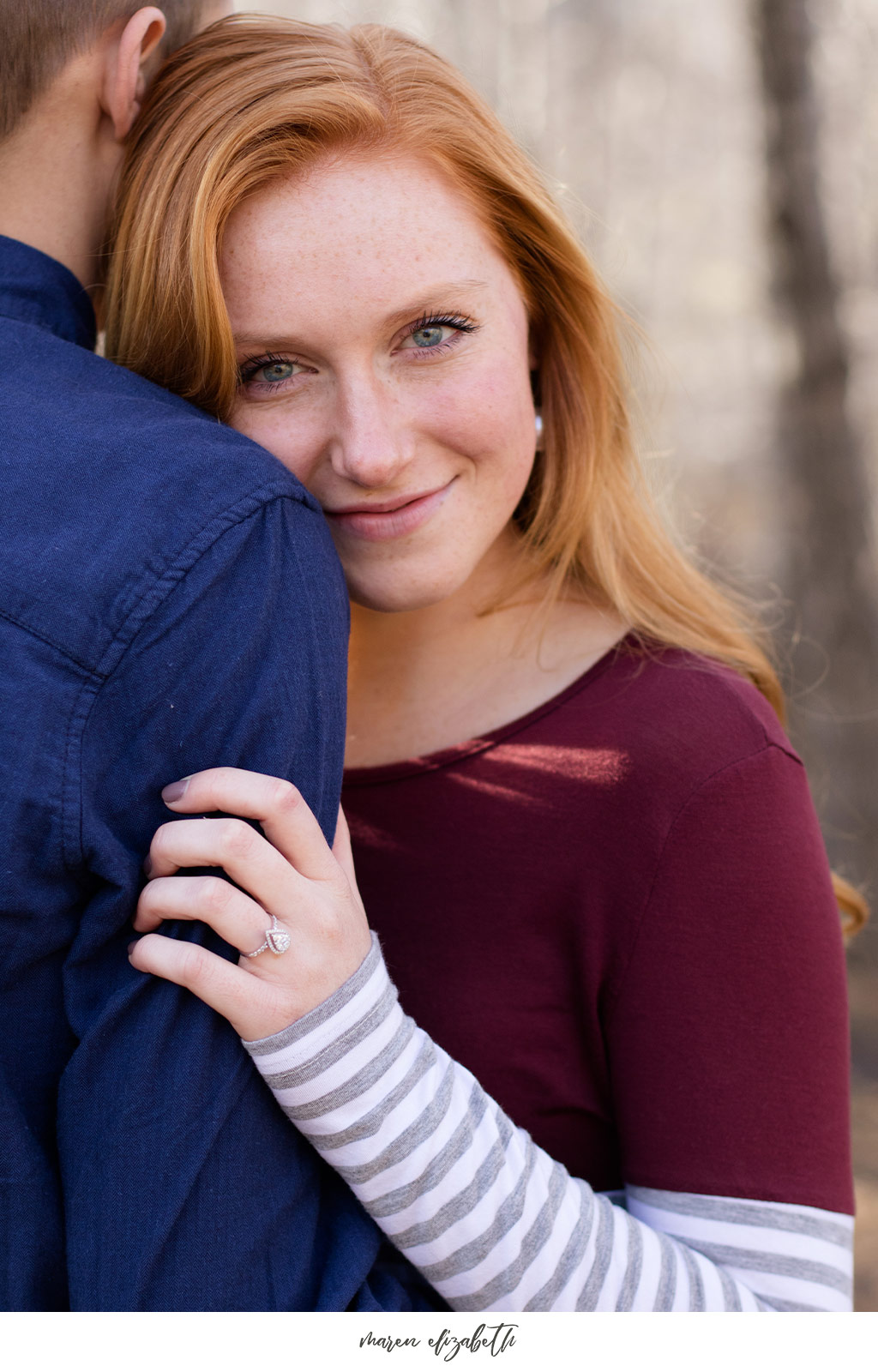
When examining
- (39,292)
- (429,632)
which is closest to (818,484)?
(429,632)

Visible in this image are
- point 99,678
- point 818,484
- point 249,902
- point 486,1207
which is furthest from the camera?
point 818,484

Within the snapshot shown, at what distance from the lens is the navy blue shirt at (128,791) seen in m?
1.01

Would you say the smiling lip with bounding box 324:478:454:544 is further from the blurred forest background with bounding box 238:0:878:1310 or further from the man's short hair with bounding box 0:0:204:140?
the blurred forest background with bounding box 238:0:878:1310

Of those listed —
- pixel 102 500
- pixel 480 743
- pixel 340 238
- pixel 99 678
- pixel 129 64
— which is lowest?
pixel 480 743

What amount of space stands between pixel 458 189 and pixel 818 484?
9.83 feet

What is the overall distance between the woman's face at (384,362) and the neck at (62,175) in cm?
22

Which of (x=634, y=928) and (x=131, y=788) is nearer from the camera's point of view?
(x=131, y=788)

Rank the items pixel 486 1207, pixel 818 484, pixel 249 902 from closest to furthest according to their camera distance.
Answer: pixel 249 902, pixel 486 1207, pixel 818 484

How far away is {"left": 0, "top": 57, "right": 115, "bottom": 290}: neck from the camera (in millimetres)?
1486

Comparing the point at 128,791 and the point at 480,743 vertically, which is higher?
the point at 128,791

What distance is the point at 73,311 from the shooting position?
1.50 m

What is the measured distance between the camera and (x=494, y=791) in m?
1.66

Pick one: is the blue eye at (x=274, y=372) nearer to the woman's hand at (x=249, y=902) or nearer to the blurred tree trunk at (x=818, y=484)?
the woman's hand at (x=249, y=902)

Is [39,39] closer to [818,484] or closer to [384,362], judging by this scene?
[384,362]
